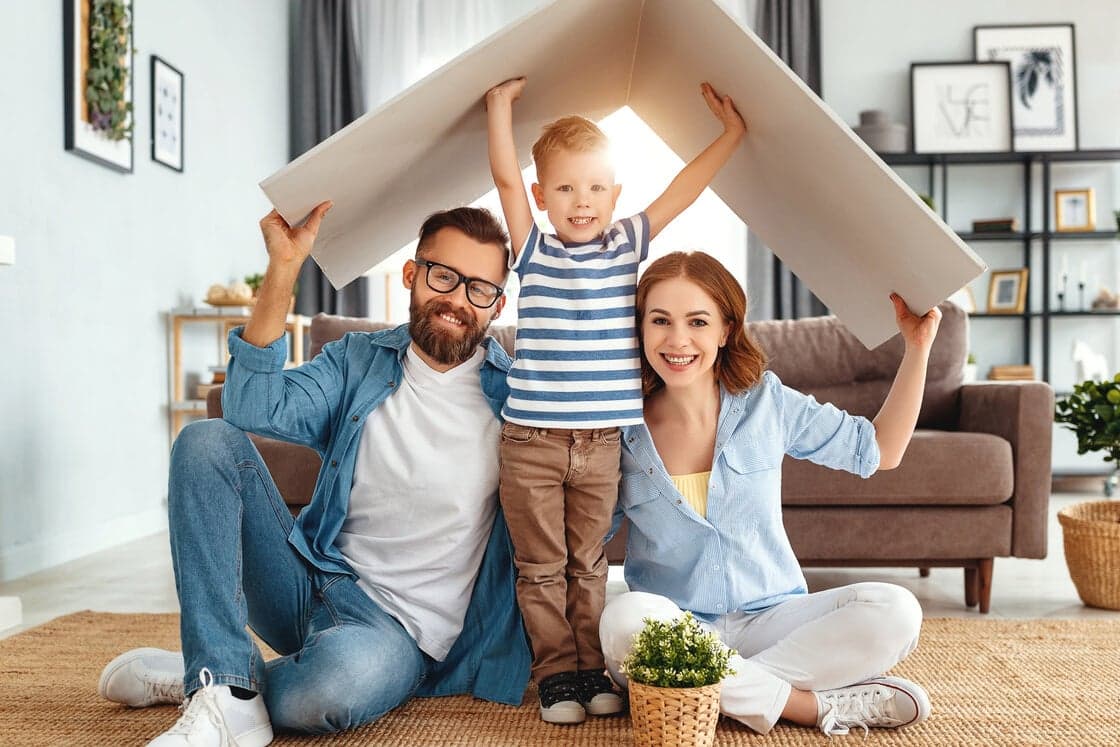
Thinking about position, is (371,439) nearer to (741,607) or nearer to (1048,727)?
(741,607)

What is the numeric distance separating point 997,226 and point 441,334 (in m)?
4.69

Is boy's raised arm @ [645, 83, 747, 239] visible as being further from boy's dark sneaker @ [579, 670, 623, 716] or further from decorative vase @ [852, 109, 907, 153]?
decorative vase @ [852, 109, 907, 153]

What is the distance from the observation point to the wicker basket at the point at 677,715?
1.42 m

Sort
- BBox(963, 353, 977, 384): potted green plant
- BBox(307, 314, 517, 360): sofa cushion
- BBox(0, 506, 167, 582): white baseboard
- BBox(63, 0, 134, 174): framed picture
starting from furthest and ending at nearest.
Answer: BBox(963, 353, 977, 384): potted green plant, BBox(63, 0, 134, 174): framed picture, BBox(0, 506, 167, 582): white baseboard, BBox(307, 314, 517, 360): sofa cushion

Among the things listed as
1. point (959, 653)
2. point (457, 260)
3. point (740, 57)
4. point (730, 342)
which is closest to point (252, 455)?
point (457, 260)

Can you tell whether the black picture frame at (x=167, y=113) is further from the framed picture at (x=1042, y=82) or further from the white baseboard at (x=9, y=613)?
Result: the framed picture at (x=1042, y=82)

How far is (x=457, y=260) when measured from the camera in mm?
1693

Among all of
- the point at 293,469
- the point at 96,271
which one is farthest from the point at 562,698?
the point at 96,271

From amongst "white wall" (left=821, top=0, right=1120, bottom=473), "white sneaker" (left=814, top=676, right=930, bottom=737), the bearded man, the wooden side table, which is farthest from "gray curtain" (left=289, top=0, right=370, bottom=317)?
"white sneaker" (left=814, top=676, right=930, bottom=737)

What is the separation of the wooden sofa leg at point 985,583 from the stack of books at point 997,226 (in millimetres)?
3384

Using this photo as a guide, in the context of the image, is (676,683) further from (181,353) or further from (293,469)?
(181,353)

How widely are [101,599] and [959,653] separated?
2163mm

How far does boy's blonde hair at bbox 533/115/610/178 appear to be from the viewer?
170 centimetres

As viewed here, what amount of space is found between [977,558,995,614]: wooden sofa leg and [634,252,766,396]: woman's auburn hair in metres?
1.23
